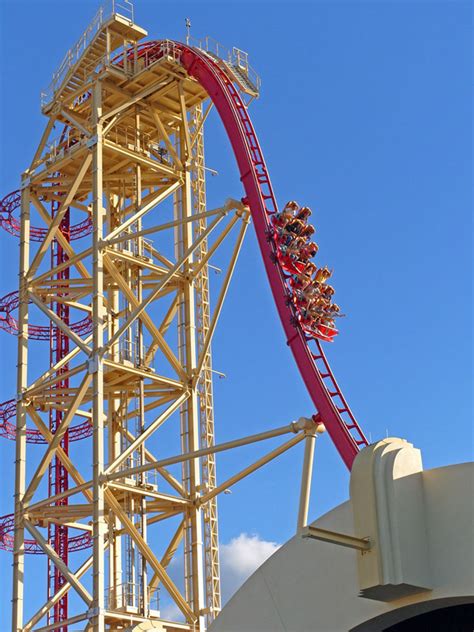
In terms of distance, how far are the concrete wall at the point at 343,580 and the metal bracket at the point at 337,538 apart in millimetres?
598

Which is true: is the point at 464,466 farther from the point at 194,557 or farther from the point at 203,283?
the point at 203,283

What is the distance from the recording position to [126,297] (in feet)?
122

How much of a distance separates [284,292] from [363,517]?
16768 mm

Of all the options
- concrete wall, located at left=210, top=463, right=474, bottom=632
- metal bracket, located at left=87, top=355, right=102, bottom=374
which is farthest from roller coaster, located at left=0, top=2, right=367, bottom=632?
concrete wall, located at left=210, top=463, right=474, bottom=632

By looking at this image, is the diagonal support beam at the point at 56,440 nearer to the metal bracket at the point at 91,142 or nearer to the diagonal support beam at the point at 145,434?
the diagonal support beam at the point at 145,434

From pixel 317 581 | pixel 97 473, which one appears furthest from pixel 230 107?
pixel 317 581

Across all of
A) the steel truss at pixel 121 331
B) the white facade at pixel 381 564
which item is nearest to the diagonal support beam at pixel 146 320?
the steel truss at pixel 121 331

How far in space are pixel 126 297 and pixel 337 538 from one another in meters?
21.5

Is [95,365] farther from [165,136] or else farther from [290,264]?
[165,136]

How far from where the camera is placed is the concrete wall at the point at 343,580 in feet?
52.5

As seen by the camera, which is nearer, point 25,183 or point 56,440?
point 56,440

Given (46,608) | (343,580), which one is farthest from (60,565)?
(343,580)

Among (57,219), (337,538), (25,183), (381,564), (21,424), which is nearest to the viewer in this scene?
(381,564)

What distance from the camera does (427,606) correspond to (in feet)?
53.8
